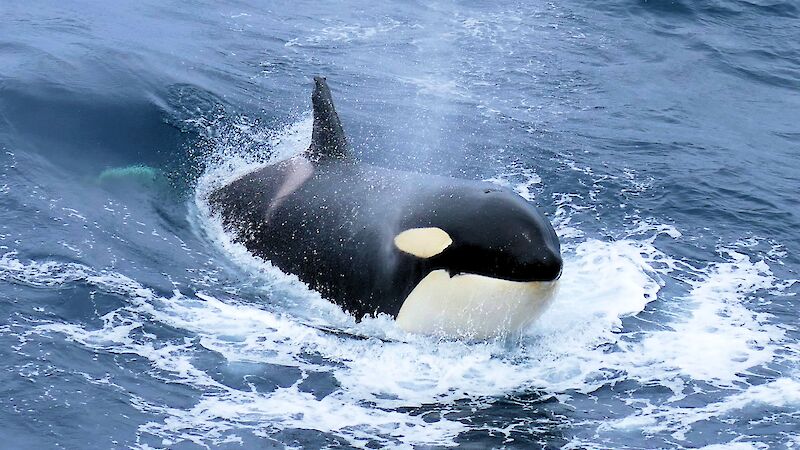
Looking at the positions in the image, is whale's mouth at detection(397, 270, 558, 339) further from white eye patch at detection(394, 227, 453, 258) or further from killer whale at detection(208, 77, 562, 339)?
white eye patch at detection(394, 227, 453, 258)

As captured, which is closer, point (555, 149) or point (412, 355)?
point (412, 355)

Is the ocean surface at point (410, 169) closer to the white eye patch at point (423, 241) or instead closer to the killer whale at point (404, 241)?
the killer whale at point (404, 241)

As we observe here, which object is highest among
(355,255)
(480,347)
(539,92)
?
(539,92)

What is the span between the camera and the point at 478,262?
13.5 meters

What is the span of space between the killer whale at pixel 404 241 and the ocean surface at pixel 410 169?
0.34m

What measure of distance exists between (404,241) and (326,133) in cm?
294

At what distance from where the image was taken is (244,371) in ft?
42.1

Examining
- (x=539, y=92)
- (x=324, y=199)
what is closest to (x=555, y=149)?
(x=539, y=92)

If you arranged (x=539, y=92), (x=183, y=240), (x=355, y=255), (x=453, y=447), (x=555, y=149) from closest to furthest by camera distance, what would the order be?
(x=453, y=447) < (x=355, y=255) < (x=183, y=240) < (x=555, y=149) < (x=539, y=92)

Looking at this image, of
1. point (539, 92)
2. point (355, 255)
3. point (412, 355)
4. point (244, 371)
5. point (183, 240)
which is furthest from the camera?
point (539, 92)

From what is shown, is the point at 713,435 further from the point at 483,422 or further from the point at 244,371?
the point at 244,371

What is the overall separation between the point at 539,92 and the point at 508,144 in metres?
3.47

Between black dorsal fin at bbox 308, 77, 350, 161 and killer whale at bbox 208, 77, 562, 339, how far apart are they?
15mm

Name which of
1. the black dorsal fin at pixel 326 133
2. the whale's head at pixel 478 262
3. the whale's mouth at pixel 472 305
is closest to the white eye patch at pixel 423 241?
the whale's head at pixel 478 262
